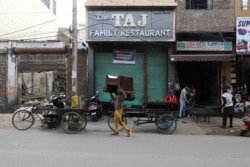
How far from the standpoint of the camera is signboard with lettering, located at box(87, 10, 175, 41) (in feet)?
65.0

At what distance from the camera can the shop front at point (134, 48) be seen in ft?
65.1

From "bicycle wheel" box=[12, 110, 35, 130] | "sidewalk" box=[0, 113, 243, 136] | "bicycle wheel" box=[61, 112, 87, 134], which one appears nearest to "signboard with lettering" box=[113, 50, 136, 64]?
"sidewalk" box=[0, 113, 243, 136]

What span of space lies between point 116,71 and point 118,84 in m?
5.64

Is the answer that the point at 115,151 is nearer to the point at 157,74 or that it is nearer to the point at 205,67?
the point at 157,74

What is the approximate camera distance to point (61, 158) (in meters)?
9.15

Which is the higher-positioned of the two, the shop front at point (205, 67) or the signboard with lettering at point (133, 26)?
the signboard with lettering at point (133, 26)

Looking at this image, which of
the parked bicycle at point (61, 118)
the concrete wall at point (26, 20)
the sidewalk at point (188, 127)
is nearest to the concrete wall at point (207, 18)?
the sidewalk at point (188, 127)

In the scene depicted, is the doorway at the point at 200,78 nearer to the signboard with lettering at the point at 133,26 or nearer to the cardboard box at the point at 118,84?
the signboard with lettering at the point at 133,26

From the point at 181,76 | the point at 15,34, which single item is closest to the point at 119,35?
the point at 181,76

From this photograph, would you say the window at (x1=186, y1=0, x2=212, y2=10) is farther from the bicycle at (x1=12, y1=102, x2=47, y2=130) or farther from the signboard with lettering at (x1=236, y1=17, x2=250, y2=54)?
the bicycle at (x1=12, y1=102, x2=47, y2=130)

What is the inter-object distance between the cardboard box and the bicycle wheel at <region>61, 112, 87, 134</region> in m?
1.46

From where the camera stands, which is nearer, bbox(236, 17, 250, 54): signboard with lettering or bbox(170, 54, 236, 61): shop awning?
bbox(170, 54, 236, 61): shop awning

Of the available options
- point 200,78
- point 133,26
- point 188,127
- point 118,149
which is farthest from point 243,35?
point 118,149

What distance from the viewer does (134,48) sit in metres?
20.7
